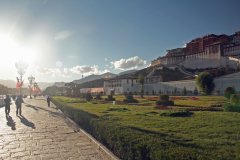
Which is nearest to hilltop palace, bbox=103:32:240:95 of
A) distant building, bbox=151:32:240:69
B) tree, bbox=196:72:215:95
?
distant building, bbox=151:32:240:69

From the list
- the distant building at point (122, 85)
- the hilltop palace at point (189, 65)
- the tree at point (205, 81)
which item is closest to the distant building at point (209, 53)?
the hilltop palace at point (189, 65)

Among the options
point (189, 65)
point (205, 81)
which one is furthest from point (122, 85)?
point (205, 81)

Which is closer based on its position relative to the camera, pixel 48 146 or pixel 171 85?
pixel 48 146

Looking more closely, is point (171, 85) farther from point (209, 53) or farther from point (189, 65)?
point (189, 65)

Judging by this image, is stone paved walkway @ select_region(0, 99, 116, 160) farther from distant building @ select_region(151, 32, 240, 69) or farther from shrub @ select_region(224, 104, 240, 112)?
distant building @ select_region(151, 32, 240, 69)

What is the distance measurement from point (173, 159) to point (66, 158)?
162 inches

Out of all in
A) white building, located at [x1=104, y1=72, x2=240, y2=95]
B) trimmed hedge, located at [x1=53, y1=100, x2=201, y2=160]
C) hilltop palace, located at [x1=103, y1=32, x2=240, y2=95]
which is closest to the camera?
trimmed hedge, located at [x1=53, y1=100, x2=201, y2=160]

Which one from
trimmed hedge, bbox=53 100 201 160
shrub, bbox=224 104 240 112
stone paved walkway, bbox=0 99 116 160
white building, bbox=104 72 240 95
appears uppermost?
white building, bbox=104 72 240 95

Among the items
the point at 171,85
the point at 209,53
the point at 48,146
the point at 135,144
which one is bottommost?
the point at 48,146

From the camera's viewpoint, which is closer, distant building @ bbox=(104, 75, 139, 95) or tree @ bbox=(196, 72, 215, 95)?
tree @ bbox=(196, 72, 215, 95)

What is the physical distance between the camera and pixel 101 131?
987cm

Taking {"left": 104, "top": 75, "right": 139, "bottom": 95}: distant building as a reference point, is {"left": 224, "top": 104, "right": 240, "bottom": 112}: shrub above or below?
below

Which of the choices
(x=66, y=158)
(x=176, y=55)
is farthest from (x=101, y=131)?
(x=176, y=55)

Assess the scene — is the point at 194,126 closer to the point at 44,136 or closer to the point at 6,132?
the point at 44,136
